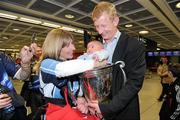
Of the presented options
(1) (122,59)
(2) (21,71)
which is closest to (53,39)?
(1) (122,59)

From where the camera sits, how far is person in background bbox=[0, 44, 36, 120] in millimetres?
1683

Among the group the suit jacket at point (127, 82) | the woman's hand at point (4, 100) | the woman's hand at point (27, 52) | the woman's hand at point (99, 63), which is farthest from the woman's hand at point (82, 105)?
the woman's hand at point (27, 52)

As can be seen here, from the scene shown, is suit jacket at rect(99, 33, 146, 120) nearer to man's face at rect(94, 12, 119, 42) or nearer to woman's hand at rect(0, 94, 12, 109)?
man's face at rect(94, 12, 119, 42)

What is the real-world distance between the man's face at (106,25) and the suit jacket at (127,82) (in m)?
0.09

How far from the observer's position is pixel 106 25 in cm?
139

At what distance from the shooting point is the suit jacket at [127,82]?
4.01ft

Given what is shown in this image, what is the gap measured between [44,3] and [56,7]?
51 cm

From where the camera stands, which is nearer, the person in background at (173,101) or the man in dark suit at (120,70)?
the man in dark suit at (120,70)

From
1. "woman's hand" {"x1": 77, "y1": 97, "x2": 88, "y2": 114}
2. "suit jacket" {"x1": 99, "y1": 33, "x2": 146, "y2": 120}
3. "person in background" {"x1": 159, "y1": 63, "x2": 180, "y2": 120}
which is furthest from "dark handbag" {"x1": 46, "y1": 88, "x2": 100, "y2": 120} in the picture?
"person in background" {"x1": 159, "y1": 63, "x2": 180, "y2": 120}

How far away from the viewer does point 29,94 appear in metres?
3.73

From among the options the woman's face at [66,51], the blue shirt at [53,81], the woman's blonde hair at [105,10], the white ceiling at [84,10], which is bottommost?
the blue shirt at [53,81]

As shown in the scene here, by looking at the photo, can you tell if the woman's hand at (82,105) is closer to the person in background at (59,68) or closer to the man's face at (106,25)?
the person in background at (59,68)

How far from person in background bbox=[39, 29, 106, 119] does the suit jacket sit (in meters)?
0.15

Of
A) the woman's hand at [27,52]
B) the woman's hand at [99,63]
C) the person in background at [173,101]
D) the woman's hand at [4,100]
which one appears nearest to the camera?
the woman's hand at [99,63]
